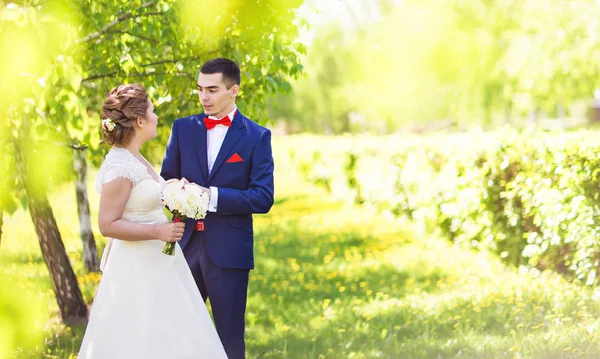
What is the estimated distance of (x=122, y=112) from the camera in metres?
3.86

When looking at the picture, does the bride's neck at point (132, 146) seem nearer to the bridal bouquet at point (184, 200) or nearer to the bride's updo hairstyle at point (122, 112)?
the bride's updo hairstyle at point (122, 112)

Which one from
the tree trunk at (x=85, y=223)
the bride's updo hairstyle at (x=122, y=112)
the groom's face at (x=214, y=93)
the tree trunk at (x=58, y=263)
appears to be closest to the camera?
the bride's updo hairstyle at (x=122, y=112)

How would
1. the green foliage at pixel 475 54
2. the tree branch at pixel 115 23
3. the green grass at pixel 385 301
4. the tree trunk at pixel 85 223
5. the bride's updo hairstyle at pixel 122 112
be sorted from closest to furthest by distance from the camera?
the bride's updo hairstyle at pixel 122 112, the green grass at pixel 385 301, the tree branch at pixel 115 23, the tree trunk at pixel 85 223, the green foliage at pixel 475 54

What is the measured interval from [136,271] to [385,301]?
489 centimetres

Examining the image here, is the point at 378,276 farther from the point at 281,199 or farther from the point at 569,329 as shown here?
the point at 281,199

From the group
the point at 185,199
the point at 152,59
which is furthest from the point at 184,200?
the point at 152,59

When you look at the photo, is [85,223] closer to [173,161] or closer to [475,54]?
[173,161]

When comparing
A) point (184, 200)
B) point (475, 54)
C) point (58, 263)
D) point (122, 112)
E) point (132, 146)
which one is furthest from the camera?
point (475, 54)

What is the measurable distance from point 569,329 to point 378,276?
409 cm

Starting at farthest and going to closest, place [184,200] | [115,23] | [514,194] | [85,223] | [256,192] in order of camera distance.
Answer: [85,223] → [514,194] → [115,23] → [256,192] → [184,200]

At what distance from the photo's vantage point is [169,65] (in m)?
7.23

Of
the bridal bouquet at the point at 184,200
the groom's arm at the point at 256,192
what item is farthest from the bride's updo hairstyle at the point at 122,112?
the groom's arm at the point at 256,192

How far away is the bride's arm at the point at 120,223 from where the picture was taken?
3.75 metres

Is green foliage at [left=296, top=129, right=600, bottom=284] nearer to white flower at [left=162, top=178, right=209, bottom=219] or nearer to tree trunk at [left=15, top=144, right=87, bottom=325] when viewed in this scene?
white flower at [left=162, top=178, right=209, bottom=219]
